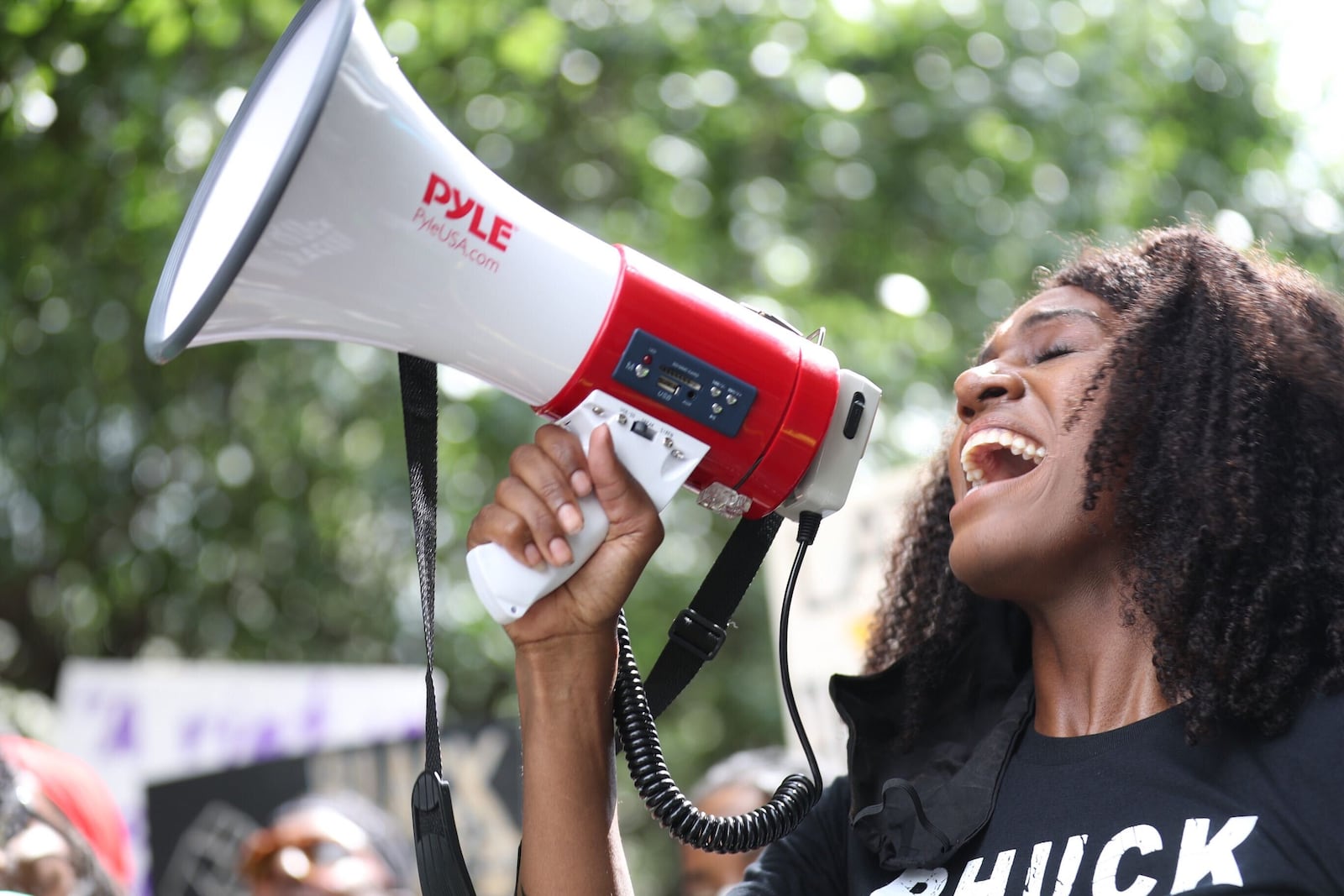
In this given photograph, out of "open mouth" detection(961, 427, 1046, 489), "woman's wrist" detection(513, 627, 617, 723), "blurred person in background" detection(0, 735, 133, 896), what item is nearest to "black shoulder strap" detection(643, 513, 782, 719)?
"woman's wrist" detection(513, 627, 617, 723)

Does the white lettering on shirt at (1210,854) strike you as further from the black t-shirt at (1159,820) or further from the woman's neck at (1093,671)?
the woman's neck at (1093,671)

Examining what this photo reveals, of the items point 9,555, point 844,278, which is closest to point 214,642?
point 9,555

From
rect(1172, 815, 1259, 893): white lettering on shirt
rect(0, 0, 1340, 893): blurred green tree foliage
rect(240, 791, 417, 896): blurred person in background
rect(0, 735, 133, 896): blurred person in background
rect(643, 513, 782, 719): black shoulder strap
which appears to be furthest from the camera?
rect(0, 0, 1340, 893): blurred green tree foliage

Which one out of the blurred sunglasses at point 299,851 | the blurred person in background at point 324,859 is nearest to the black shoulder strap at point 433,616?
the blurred person in background at point 324,859

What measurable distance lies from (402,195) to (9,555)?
20.9 ft

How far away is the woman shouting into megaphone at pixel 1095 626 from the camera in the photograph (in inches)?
56.4

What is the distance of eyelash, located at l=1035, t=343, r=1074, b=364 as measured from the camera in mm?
1779

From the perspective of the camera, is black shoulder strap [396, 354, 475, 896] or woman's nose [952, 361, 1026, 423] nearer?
black shoulder strap [396, 354, 475, 896]

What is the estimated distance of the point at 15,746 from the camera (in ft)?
10.3

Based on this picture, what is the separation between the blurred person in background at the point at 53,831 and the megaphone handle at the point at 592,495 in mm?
1419

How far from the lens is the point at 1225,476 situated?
5.16 ft

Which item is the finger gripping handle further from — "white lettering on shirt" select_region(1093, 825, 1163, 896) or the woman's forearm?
"white lettering on shirt" select_region(1093, 825, 1163, 896)

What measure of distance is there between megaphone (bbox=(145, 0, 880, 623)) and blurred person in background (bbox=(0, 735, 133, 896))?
1.45 meters

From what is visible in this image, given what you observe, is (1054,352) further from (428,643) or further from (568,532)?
(428,643)
